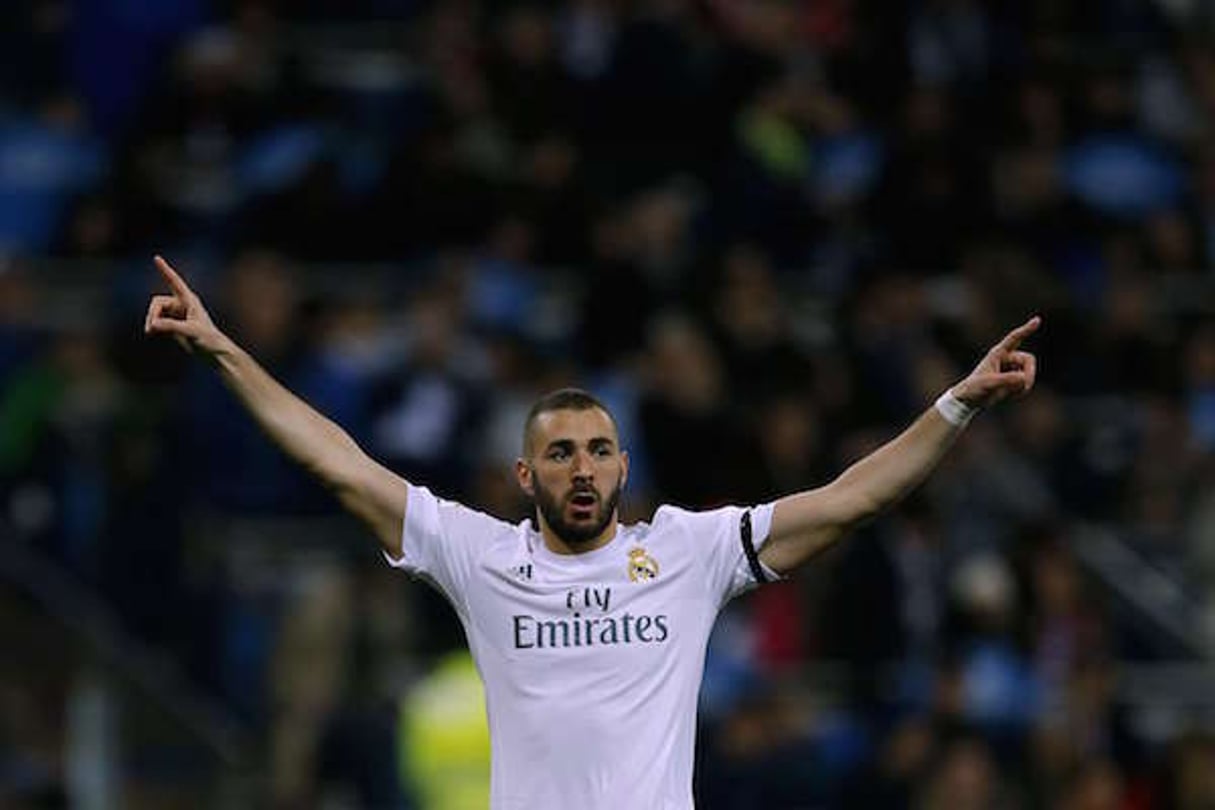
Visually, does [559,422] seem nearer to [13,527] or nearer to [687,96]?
[13,527]

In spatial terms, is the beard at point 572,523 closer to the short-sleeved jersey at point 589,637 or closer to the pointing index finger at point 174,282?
the short-sleeved jersey at point 589,637

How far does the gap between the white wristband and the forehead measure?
2.94 feet

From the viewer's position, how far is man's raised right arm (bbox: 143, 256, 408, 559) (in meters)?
8.41

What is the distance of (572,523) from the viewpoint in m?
8.40

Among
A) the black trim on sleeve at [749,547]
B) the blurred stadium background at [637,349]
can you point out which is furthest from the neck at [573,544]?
the blurred stadium background at [637,349]

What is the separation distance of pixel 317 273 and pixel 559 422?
8.05 meters

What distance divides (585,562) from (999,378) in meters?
1.23

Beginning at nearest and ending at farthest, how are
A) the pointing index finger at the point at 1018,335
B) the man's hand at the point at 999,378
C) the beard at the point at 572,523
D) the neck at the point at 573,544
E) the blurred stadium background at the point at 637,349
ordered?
1. the pointing index finger at the point at 1018,335
2. the man's hand at the point at 999,378
3. the beard at the point at 572,523
4. the neck at the point at 573,544
5. the blurred stadium background at the point at 637,349

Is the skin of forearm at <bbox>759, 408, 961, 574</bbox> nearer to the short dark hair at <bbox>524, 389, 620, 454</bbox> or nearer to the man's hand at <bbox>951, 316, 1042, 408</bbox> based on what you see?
the man's hand at <bbox>951, 316, 1042, 408</bbox>

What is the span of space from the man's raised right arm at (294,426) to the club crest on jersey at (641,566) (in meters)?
0.64

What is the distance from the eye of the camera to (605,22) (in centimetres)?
1797

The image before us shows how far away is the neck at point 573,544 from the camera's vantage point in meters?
8.48

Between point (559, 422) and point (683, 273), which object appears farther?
point (683, 273)

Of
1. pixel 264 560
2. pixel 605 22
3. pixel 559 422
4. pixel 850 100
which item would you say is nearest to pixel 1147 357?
pixel 850 100
